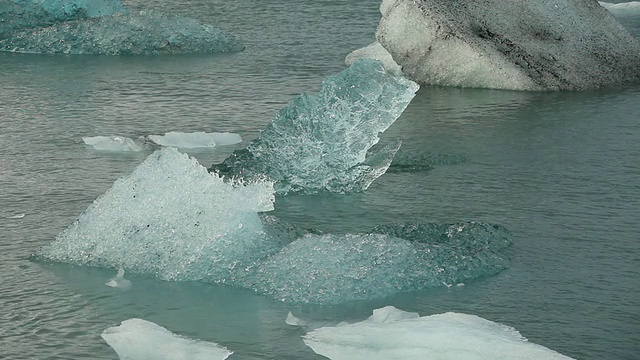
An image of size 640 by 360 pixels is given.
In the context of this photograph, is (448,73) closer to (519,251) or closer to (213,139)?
(213,139)

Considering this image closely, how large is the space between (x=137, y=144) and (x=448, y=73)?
283 cm

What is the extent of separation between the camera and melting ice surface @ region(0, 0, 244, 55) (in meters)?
10.5

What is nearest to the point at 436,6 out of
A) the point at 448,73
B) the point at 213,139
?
the point at 448,73

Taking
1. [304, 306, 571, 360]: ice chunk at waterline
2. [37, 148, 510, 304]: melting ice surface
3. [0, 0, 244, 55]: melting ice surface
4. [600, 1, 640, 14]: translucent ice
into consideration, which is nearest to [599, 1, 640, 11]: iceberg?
[600, 1, 640, 14]: translucent ice

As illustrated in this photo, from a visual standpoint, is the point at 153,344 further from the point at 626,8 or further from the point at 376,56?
the point at 626,8

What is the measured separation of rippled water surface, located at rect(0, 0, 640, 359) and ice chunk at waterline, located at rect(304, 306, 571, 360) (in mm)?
120

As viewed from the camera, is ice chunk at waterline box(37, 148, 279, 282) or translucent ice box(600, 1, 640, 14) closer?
ice chunk at waterline box(37, 148, 279, 282)

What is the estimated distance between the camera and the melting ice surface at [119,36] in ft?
34.5

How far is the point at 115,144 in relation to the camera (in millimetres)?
6836

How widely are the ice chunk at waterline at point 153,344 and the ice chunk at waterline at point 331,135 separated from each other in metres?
2.05

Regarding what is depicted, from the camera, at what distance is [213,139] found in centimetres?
699

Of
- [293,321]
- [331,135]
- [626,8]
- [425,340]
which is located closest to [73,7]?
[626,8]

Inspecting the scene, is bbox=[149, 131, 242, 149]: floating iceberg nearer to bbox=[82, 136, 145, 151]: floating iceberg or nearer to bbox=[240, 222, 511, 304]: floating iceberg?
bbox=[82, 136, 145, 151]: floating iceberg

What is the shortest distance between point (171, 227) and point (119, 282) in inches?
12.8
